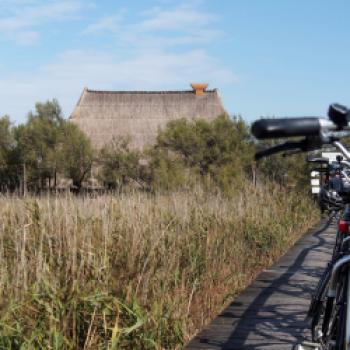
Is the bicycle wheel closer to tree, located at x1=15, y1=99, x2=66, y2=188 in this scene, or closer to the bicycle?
the bicycle

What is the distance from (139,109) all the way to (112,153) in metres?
13.6

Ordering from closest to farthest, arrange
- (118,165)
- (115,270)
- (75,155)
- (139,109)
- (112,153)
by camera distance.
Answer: (115,270), (118,165), (112,153), (75,155), (139,109)

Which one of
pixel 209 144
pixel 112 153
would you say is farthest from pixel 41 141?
pixel 209 144

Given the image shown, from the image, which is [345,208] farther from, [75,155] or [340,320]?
[75,155]

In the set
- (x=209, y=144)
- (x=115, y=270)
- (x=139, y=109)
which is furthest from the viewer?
(x=139, y=109)

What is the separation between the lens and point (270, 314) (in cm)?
507

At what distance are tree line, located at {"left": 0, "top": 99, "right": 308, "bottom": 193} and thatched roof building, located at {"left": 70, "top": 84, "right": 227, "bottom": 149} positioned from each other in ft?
26.9


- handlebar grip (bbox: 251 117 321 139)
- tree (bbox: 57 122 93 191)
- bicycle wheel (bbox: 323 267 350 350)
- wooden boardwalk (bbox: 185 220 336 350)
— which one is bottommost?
wooden boardwalk (bbox: 185 220 336 350)

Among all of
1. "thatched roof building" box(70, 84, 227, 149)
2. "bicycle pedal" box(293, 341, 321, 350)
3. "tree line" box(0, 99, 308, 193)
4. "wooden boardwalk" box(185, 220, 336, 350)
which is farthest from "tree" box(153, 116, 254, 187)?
"bicycle pedal" box(293, 341, 321, 350)

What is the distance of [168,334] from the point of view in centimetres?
462

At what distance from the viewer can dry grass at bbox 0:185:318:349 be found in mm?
3996

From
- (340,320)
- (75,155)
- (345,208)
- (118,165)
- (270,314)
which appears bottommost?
(270,314)

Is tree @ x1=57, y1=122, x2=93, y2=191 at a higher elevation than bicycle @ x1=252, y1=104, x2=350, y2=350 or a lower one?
higher

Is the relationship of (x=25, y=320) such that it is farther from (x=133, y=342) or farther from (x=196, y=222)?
(x=196, y=222)
